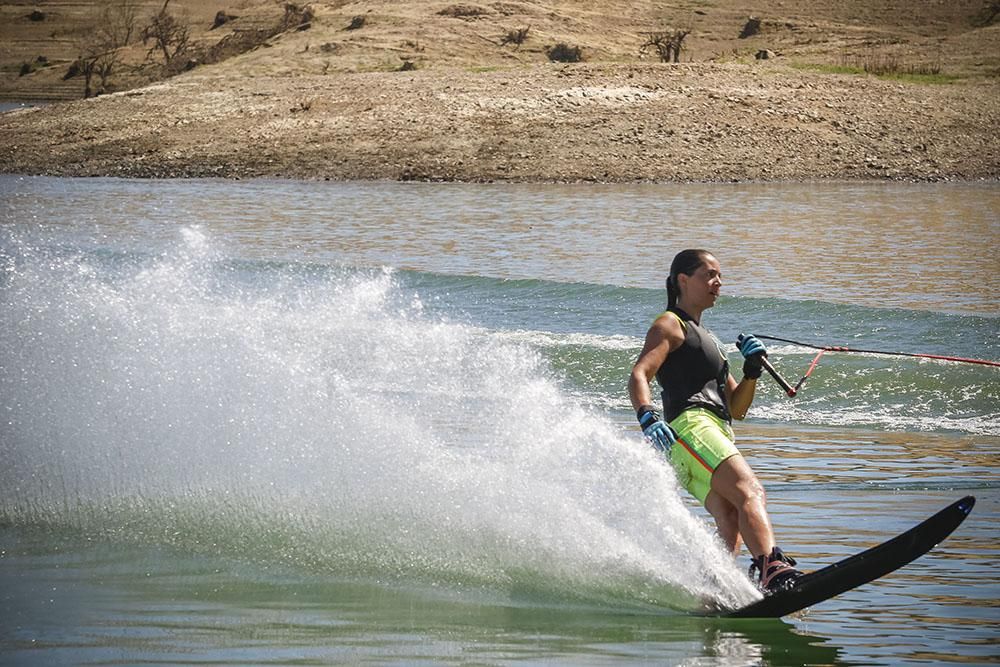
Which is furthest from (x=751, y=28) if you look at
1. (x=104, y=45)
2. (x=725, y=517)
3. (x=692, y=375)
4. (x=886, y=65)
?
(x=725, y=517)

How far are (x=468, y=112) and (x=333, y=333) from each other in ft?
67.8

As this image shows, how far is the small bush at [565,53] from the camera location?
45375mm

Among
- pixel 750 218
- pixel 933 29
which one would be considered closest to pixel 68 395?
pixel 750 218

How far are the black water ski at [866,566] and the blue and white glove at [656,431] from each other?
2.45ft

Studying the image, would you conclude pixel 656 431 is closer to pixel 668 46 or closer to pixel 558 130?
pixel 558 130

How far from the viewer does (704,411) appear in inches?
242

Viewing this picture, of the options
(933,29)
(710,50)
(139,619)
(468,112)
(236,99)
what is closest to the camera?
(139,619)

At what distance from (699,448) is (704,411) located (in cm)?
22

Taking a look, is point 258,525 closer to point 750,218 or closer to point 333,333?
point 333,333

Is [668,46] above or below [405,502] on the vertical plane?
below

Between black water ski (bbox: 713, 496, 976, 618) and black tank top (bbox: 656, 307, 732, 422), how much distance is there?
85 centimetres

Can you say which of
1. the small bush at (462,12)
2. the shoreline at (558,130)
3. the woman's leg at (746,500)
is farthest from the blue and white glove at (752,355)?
the small bush at (462,12)

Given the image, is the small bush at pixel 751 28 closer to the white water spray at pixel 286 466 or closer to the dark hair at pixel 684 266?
the white water spray at pixel 286 466

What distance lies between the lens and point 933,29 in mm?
53938
